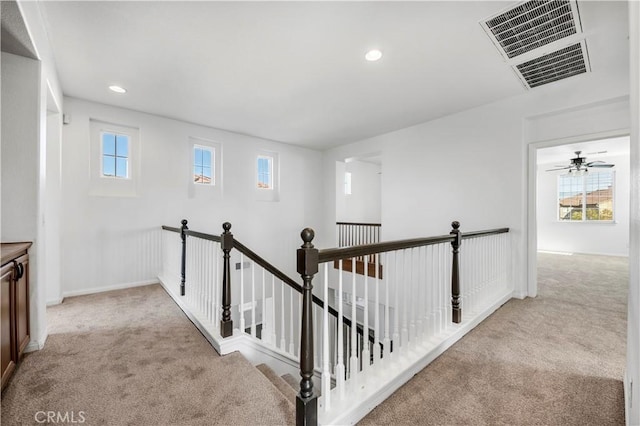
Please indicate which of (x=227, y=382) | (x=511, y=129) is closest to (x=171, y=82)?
(x=227, y=382)

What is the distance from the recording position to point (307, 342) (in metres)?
1.46

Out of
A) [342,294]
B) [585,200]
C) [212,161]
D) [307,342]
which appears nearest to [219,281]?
[342,294]

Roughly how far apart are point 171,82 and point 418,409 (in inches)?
158

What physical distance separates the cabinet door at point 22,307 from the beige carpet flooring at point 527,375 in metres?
2.42

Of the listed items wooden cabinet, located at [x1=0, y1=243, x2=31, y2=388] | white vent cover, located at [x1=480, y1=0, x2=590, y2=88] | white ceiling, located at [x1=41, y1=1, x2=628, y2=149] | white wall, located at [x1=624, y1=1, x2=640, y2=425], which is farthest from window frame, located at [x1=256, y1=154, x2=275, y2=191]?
white wall, located at [x1=624, y1=1, x2=640, y2=425]

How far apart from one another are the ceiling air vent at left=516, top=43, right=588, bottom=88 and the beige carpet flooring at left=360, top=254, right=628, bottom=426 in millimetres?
2742

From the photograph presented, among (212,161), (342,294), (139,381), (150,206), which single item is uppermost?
(212,161)

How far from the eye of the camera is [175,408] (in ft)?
5.33

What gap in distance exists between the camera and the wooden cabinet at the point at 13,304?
165cm

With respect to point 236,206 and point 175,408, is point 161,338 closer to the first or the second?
point 175,408

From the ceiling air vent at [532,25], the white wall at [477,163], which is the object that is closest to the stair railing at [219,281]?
the white wall at [477,163]

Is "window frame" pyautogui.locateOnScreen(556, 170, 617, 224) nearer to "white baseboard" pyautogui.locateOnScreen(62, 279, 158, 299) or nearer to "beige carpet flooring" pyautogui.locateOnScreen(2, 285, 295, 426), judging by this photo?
"beige carpet flooring" pyautogui.locateOnScreen(2, 285, 295, 426)

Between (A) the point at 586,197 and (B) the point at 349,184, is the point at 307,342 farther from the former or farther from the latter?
(A) the point at 586,197

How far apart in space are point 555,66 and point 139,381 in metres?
4.84
